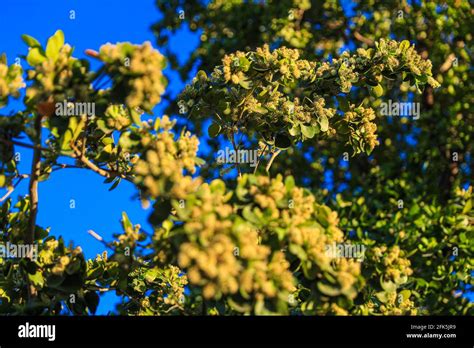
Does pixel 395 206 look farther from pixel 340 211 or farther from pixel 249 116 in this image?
pixel 249 116

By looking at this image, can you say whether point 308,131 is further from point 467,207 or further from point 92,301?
point 467,207

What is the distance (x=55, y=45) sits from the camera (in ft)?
10.1

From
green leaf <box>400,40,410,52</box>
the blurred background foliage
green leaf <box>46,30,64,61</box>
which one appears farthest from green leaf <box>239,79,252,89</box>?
the blurred background foliage

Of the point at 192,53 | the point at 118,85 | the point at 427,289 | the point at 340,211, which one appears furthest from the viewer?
the point at 192,53

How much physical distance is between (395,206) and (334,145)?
87.8 inches

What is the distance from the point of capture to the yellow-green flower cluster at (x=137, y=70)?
2818 mm

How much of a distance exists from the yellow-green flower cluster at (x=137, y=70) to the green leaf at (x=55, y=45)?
285mm

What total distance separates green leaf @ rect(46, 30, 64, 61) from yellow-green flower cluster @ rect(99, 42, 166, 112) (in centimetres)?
28

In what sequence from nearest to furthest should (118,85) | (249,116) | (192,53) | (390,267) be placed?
(118,85) < (390,267) < (249,116) < (192,53)

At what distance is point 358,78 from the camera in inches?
168

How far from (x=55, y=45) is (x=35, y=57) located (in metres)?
0.11

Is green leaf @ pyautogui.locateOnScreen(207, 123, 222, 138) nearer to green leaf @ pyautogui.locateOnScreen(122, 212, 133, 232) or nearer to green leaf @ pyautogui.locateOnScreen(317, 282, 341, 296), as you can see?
green leaf @ pyautogui.locateOnScreen(122, 212, 133, 232)

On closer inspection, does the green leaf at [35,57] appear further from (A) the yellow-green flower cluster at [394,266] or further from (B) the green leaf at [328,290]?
(A) the yellow-green flower cluster at [394,266]
